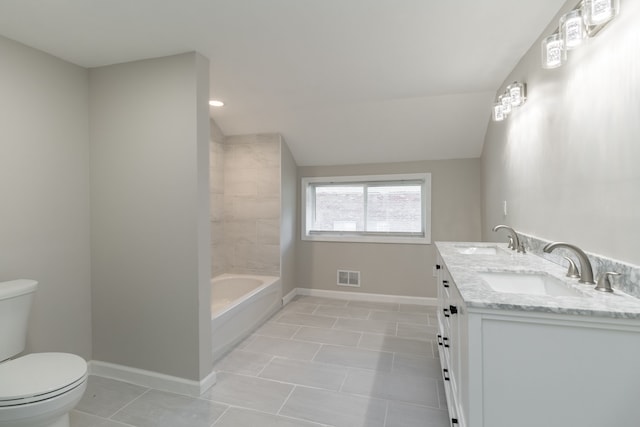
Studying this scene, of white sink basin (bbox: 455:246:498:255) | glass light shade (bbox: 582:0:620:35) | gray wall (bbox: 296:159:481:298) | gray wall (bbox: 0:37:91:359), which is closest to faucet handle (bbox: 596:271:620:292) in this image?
glass light shade (bbox: 582:0:620:35)

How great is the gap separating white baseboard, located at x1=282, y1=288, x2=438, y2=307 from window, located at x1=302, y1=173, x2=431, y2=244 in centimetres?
72

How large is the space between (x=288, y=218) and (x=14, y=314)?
262cm

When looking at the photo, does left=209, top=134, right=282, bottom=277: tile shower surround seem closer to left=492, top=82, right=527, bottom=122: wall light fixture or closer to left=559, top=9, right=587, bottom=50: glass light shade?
left=492, top=82, right=527, bottom=122: wall light fixture

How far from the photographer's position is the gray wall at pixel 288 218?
12.2 feet

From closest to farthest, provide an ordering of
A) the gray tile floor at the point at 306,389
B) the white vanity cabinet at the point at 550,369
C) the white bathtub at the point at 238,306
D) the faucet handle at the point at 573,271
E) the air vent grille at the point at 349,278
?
the white vanity cabinet at the point at 550,369, the faucet handle at the point at 573,271, the gray tile floor at the point at 306,389, the white bathtub at the point at 238,306, the air vent grille at the point at 349,278

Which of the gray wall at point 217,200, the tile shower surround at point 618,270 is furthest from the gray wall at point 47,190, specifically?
the tile shower surround at point 618,270

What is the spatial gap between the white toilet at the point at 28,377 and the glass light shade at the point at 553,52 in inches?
107

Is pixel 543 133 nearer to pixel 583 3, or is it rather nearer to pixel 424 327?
pixel 583 3

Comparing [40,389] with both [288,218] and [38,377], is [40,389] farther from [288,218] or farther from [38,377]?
[288,218]

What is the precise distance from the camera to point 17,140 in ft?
6.05

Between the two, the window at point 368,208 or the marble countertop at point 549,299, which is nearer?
the marble countertop at point 549,299

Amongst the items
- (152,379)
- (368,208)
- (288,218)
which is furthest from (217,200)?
(152,379)

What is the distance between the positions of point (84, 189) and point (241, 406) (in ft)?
6.23

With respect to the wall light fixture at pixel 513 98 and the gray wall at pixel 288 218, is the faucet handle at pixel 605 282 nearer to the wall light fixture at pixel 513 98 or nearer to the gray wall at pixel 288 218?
the wall light fixture at pixel 513 98
